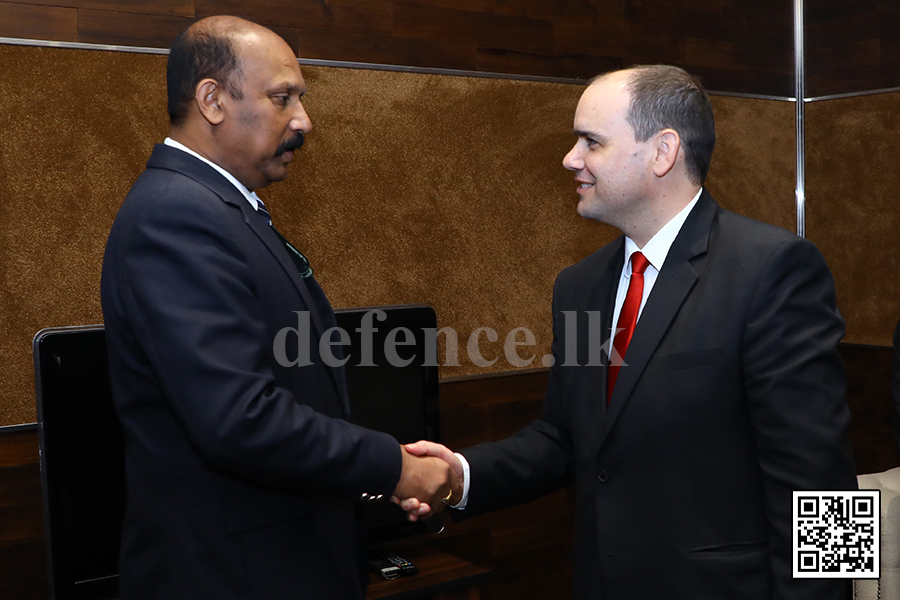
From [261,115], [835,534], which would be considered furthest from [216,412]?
[835,534]

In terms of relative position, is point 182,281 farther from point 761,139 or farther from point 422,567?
point 761,139

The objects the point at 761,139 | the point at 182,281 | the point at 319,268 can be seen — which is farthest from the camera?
the point at 761,139

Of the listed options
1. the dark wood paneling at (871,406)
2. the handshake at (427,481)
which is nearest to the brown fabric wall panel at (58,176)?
the handshake at (427,481)

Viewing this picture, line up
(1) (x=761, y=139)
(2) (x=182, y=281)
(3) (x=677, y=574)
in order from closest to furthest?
1. (2) (x=182, y=281)
2. (3) (x=677, y=574)
3. (1) (x=761, y=139)

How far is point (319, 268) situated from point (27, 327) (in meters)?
0.86

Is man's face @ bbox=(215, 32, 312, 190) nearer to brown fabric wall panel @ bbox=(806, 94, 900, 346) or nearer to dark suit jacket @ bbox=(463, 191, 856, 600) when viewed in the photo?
dark suit jacket @ bbox=(463, 191, 856, 600)

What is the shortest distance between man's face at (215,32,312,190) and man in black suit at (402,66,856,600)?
60 centimetres

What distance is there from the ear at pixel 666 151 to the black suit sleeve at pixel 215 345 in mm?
818

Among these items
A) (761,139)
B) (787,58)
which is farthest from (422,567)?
(787,58)

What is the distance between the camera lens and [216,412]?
1435mm

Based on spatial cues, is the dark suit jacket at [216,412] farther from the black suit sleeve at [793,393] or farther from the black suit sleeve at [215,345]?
the black suit sleeve at [793,393]

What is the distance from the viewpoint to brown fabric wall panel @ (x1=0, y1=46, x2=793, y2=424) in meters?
2.30

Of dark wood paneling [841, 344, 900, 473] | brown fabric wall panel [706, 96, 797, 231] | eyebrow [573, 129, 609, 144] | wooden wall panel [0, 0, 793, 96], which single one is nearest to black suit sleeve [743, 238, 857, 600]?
eyebrow [573, 129, 609, 144]

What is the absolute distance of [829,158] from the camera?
3.89 m
